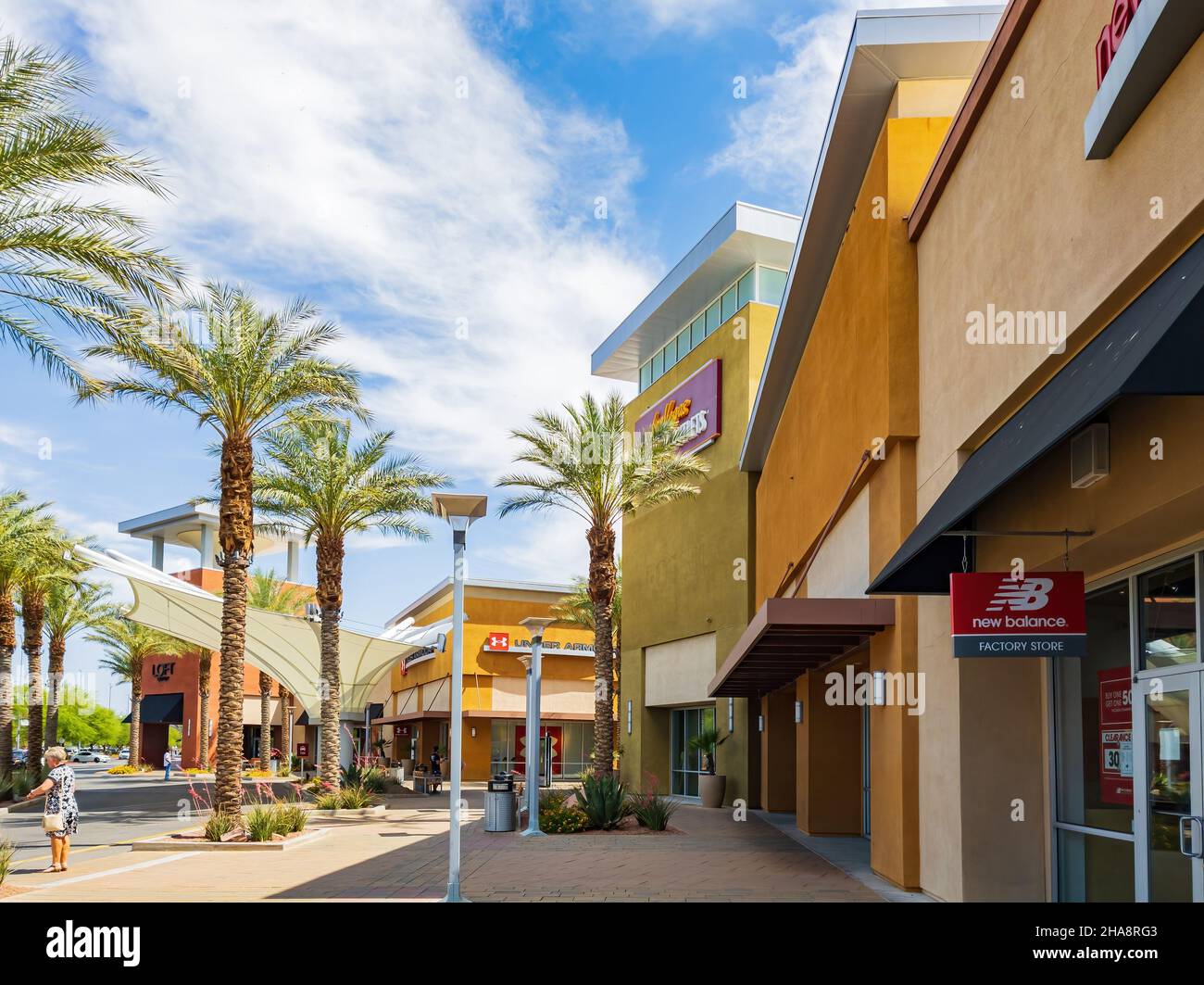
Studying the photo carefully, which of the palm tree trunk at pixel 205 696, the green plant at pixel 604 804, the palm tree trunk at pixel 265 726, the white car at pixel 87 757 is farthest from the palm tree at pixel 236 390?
the white car at pixel 87 757

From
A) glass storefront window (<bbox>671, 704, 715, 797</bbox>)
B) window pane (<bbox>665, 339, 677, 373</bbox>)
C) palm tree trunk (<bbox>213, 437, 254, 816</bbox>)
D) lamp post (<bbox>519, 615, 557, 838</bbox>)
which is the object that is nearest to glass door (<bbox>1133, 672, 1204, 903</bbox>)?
lamp post (<bbox>519, 615, 557, 838</bbox>)

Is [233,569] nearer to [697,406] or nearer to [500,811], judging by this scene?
[500,811]

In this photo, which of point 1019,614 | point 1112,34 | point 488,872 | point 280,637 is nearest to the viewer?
point 1112,34

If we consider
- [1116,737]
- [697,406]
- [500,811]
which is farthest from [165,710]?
[1116,737]

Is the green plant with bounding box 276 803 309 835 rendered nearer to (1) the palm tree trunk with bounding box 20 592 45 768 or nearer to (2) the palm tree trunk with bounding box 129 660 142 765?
(1) the palm tree trunk with bounding box 20 592 45 768

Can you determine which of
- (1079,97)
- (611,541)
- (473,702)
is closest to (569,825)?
(611,541)

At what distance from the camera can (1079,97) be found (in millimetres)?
8531

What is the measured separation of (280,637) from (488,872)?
2885 cm

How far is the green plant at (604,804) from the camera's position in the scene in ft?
73.9

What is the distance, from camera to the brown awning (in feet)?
47.1

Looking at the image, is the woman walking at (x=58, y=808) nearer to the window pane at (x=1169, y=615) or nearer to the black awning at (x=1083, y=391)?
the black awning at (x=1083, y=391)

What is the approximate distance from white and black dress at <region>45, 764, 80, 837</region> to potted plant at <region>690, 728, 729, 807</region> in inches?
755

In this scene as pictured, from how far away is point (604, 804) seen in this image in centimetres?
2261
